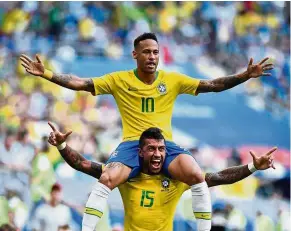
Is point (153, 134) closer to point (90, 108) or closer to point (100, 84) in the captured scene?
point (100, 84)

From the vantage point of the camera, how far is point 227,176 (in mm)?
10305

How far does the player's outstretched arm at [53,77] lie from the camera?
9.78 meters

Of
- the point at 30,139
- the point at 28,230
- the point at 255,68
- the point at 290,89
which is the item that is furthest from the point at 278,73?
the point at 255,68

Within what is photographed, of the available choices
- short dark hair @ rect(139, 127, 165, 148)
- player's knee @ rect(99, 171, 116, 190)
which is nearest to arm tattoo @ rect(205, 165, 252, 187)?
→ short dark hair @ rect(139, 127, 165, 148)

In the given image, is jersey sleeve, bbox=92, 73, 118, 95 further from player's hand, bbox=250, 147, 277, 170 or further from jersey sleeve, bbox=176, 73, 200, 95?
player's hand, bbox=250, 147, 277, 170

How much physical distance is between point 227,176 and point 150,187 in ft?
2.90

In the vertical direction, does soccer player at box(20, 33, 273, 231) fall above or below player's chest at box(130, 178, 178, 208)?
above

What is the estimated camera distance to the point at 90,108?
21219mm

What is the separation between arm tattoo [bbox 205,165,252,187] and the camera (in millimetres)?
10227

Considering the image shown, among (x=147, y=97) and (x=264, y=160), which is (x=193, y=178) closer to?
(x=264, y=160)

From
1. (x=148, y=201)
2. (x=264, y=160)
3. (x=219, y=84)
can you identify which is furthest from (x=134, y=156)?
(x=264, y=160)

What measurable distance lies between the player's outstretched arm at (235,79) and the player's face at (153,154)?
91 centimetres

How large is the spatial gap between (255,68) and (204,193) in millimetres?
1500

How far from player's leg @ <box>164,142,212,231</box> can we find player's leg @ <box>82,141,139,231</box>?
382 millimetres
